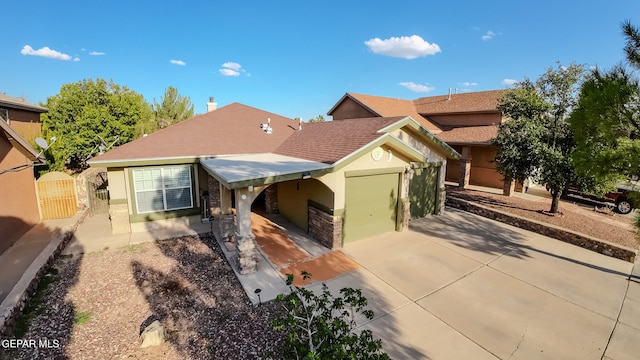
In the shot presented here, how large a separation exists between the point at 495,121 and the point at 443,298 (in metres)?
17.1

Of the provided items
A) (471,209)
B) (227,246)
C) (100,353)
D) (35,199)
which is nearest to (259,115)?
(227,246)

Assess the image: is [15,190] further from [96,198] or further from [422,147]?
[422,147]

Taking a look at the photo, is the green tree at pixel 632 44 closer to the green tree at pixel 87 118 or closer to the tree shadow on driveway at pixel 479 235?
the tree shadow on driveway at pixel 479 235

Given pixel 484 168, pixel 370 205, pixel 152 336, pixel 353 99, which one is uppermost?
pixel 353 99

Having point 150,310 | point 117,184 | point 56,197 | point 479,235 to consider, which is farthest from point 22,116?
point 479,235

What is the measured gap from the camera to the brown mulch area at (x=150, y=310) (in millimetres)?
5406

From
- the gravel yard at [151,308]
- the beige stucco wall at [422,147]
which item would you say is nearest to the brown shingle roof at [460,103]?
the beige stucco wall at [422,147]

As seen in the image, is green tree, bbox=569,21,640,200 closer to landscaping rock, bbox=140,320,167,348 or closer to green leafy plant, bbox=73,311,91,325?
landscaping rock, bbox=140,320,167,348

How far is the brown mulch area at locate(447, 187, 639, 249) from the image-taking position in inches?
423

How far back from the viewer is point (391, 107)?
78.3 ft

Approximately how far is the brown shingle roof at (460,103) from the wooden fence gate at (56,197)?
77.7ft

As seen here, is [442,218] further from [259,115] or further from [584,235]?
[259,115]

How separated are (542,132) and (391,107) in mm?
12896

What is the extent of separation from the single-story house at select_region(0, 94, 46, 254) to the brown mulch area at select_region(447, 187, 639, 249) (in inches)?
753
